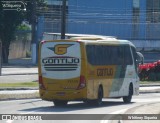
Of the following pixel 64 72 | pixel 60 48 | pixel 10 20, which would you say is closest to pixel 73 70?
pixel 64 72

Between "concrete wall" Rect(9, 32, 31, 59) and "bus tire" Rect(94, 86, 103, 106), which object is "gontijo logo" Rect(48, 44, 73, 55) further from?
"concrete wall" Rect(9, 32, 31, 59)

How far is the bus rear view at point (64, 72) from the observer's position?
28141 mm

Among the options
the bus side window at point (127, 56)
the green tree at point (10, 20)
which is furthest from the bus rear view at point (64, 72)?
the green tree at point (10, 20)

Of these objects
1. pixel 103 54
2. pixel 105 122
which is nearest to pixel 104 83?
pixel 103 54

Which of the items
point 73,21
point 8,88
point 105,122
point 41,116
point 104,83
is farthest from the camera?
point 73,21

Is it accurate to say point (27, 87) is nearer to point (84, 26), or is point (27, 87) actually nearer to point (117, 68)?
point (117, 68)

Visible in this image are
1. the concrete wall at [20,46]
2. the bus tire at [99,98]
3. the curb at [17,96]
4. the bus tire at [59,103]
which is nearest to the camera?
the bus tire at [99,98]

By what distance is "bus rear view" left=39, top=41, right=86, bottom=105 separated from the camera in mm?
28141

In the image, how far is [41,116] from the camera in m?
22.6

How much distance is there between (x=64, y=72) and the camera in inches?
1113

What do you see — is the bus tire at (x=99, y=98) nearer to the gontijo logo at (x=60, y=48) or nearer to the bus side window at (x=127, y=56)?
the gontijo logo at (x=60, y=48)

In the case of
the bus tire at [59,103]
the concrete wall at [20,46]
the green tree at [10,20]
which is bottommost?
the concrete wall at [20,46]

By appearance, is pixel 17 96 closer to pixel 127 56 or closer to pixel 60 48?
pixel 127 56

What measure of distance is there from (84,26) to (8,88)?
2020 inches
